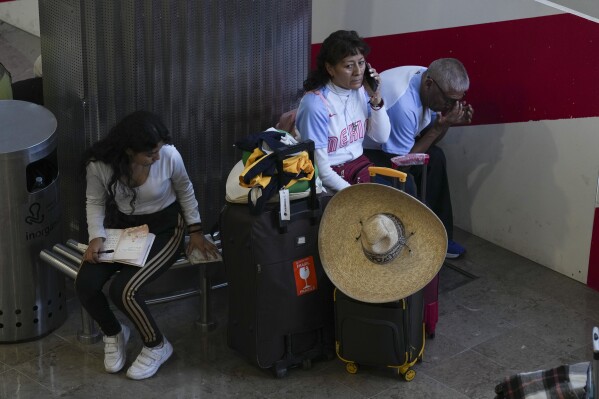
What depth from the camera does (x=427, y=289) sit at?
4637 millimetres

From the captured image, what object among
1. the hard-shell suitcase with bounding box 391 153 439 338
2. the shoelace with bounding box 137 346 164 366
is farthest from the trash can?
the hard-shell suitcase with bounding box 391 153 439 338

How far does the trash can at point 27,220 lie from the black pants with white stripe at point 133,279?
1.28 feet

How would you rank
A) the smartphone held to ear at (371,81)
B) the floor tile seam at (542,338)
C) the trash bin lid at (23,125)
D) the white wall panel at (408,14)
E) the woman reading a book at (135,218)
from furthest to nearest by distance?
the white wall panel at (408,14)
the smartphone held to ear at (371,81)
the floor tile seam at (542,338)
the trash bin lid at (23,125)
the woman reading a book at (135,218)

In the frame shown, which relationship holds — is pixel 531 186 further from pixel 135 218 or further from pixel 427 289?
pixel 135 218

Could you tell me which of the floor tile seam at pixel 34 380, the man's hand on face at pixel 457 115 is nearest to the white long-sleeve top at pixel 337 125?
the man's hand on face at pixel 457 115

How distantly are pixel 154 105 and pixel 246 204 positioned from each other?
0.84 m

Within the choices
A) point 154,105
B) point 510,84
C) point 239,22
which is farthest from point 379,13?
point 154,105

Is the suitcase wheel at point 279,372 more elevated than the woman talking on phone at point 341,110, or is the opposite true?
the woman talking on phone at point 341,110

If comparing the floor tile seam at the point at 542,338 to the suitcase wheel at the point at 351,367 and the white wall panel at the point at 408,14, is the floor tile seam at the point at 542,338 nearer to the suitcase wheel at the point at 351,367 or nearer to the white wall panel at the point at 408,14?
the suitcase wheel at the point at 351,367

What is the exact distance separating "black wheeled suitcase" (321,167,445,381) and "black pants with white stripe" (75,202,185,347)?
28.6 inches

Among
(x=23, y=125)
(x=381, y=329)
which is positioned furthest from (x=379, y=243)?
(x=23, y=125)

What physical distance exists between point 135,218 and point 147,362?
0.65 m

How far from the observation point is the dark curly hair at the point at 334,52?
15.6ft

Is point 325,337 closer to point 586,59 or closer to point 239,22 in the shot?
point 239,22
